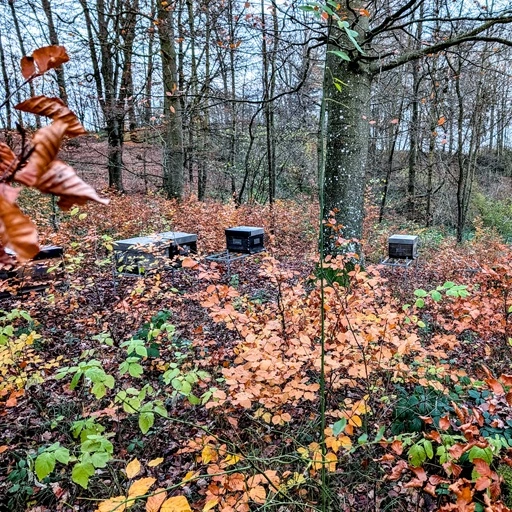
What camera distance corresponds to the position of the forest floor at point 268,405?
1999 millimetres

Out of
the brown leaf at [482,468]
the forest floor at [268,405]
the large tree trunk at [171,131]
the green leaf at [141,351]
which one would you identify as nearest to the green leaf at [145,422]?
the forest floor at [268,405]

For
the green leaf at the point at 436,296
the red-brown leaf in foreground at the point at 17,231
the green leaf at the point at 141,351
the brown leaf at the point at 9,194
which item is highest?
the brown leaf at the point at 9,194

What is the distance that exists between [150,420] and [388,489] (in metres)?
1.74

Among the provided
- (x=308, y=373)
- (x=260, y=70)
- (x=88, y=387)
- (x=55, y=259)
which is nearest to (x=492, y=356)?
(x=308, y=373)

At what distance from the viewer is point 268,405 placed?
2.46 metres

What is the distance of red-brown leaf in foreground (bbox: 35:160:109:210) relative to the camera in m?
0.43

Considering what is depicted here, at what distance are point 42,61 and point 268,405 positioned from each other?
Result: 2279 millimetres

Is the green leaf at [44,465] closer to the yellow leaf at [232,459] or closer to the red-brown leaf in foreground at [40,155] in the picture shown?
the yellow leaf at [232,459]

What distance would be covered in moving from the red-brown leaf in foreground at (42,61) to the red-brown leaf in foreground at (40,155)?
0.26 m

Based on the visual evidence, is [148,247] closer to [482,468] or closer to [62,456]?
[62,456]

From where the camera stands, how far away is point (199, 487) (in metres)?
3.07

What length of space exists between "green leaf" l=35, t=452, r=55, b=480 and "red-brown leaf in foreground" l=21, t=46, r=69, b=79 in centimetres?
183

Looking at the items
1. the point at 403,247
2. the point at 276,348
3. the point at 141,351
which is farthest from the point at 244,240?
the point at 141,351

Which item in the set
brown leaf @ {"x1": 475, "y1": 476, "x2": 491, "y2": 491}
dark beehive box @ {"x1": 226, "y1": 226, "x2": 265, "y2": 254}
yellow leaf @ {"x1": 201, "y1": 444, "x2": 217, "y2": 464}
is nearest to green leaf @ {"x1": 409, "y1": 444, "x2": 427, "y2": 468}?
brown leaf @ {"x1": 475, "y1": 476, "x2": 491, "y2": 491}
